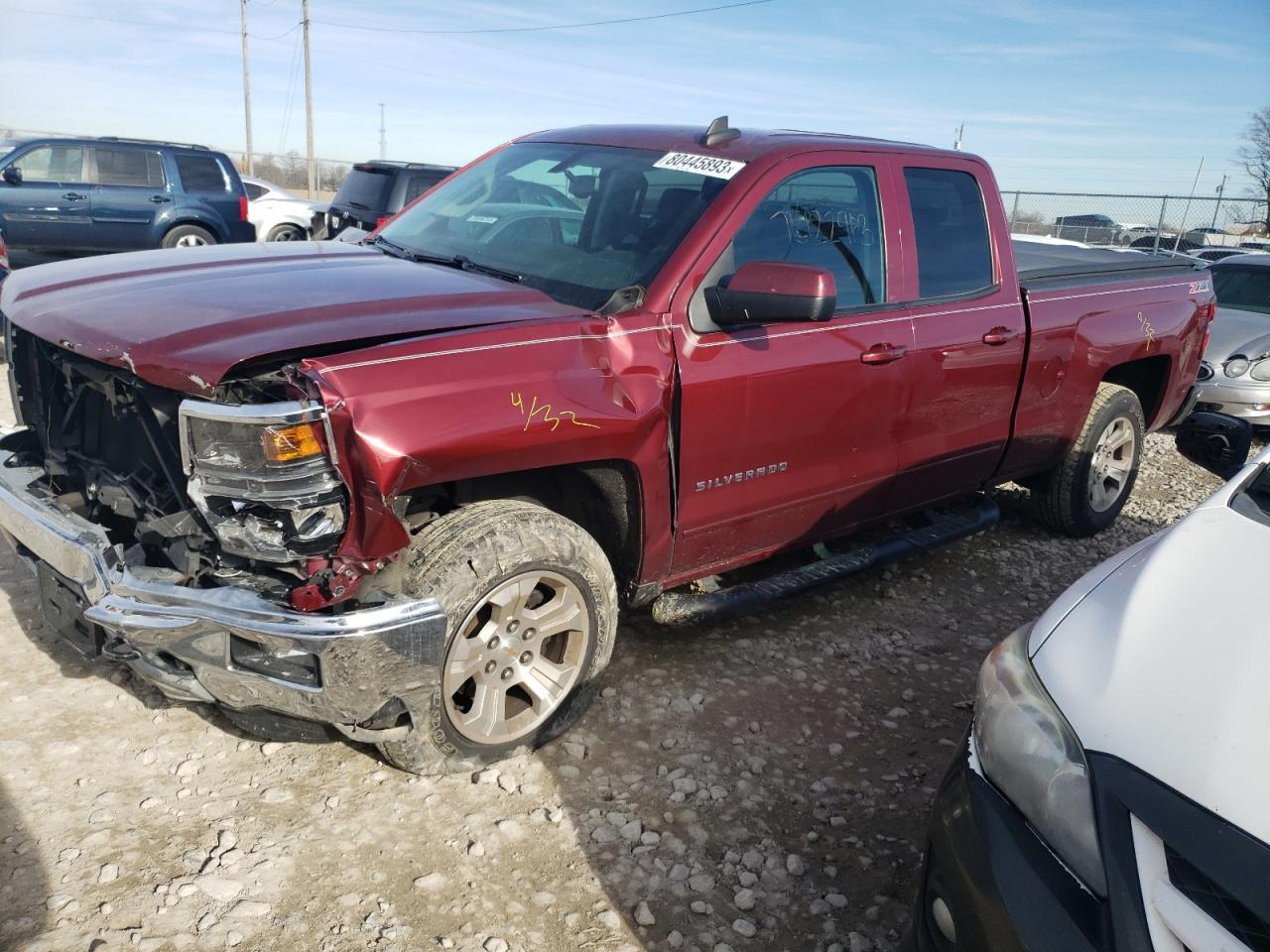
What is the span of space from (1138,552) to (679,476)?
4.40ft

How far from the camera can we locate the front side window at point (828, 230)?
3350mm

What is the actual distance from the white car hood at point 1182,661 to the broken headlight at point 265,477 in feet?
5.51

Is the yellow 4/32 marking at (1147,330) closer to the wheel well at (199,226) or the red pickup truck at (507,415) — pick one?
the red pickup truck at (507,415)

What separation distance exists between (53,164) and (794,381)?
11573 millimetres

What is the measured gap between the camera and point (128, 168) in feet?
39.1

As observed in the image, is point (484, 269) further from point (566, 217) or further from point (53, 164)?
point (53, 164)

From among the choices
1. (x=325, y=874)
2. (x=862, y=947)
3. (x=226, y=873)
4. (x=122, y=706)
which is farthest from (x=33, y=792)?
(x=862, y=947)

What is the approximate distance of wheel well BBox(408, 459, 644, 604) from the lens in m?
2.92

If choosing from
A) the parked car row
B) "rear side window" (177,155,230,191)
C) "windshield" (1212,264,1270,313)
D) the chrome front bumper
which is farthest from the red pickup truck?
"rear side window" (177,155,230,191)

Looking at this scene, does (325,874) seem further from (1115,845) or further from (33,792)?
(1115,845)

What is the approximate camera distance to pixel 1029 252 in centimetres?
553

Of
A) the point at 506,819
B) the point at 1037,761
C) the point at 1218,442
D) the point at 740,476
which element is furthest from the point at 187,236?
the point at 1037,761

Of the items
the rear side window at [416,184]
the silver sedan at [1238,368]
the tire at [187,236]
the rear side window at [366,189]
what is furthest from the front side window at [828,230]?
the tire at [187,236]

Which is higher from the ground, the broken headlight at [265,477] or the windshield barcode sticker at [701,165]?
the windshield barcode sticker at [701,165]
